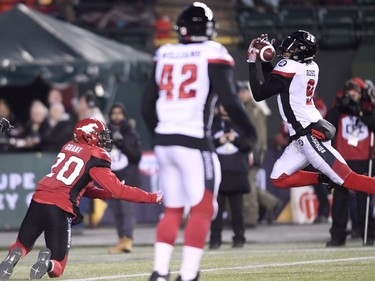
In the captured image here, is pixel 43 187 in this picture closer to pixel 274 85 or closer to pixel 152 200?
pixel 152 200

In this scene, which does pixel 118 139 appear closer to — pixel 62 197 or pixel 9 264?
pixel 62 197

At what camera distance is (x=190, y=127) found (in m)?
10.7

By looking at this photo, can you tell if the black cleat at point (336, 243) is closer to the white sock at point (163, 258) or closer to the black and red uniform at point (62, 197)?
the black and red uniform at point (62, 197)

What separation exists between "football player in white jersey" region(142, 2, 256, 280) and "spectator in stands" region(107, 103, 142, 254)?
7.15 m

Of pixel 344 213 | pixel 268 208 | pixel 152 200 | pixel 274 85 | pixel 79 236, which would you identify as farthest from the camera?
pixel 268 208

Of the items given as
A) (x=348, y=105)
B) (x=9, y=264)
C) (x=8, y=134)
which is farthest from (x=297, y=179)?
(x=8, y=134)

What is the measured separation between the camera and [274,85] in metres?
14.3

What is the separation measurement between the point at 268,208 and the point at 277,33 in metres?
4.85

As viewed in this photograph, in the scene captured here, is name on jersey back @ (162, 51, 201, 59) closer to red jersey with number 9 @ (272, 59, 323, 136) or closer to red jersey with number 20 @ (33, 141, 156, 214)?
red jersey with number 20 @ (33, 141, 156, 214)

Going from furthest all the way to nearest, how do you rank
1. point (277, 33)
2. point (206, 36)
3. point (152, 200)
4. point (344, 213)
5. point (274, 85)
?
point (277, 33), point (344, 213), point (274, 85), point (152, 200), point (206, 36)

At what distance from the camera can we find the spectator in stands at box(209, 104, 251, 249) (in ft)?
58.0

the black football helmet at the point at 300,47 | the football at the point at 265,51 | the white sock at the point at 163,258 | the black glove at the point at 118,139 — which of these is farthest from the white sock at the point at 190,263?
the black glove at the point at 118,139

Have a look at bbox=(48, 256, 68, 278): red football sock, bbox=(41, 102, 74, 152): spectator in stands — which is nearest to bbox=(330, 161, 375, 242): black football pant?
bbox=(48, 256, 68, 278): red football sock

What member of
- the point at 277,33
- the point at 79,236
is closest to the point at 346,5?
the point at 277,33
